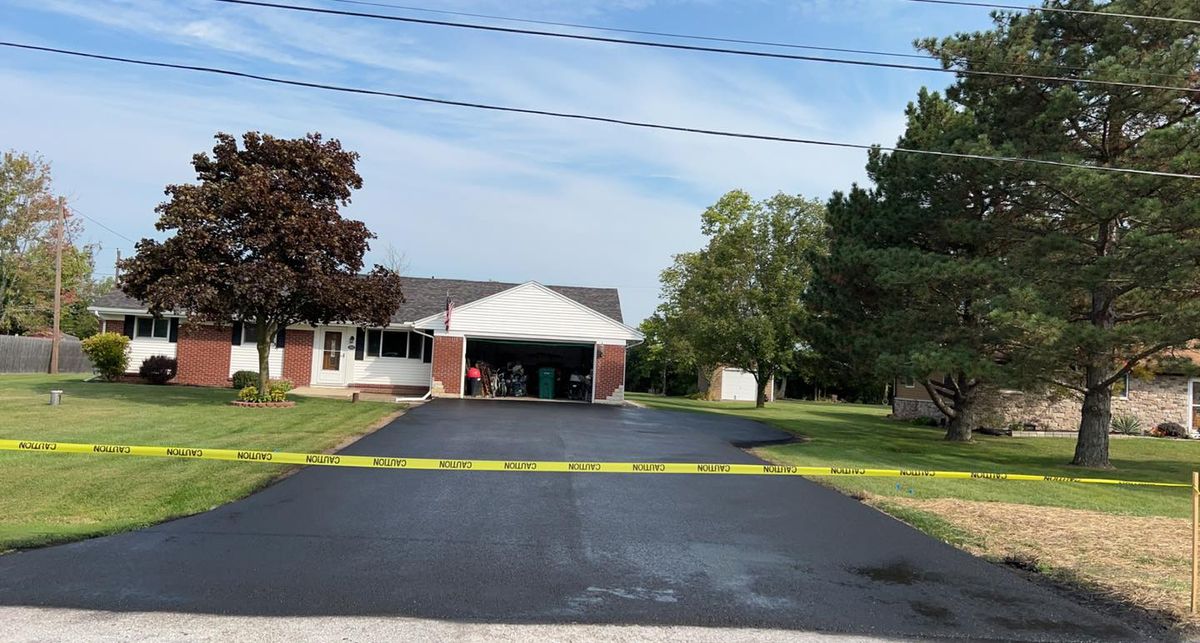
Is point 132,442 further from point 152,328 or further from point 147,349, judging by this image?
point 152,328

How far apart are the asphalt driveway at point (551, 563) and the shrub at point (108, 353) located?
74.1 ft

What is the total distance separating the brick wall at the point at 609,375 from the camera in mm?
31828

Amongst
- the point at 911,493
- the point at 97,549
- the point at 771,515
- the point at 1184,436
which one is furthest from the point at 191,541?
the point at 1184,436

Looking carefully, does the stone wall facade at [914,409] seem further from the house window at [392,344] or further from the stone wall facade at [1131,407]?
the house window at [392,344]

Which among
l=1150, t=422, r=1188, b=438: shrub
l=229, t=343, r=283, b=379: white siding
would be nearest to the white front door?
l=229, t=343, r=283, b=379: white siding

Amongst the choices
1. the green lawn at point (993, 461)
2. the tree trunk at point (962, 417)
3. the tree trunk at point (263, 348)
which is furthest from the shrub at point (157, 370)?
the tree trunk at point (962, 417)

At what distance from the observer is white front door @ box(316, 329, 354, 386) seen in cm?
3222

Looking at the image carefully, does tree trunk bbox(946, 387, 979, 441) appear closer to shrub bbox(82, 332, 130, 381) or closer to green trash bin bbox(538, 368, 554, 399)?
green trash bin bbox(538, 368, 554, 399)

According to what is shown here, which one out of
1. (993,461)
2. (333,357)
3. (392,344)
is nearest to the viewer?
(993,461)

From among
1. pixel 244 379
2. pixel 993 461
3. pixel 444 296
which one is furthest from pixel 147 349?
pixel 993 461

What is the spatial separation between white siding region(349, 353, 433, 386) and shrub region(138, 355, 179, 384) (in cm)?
645

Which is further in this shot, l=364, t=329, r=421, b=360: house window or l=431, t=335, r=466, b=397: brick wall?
l=364, t=329, r=421, b=360: house window

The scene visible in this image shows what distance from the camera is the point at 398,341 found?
3291cm

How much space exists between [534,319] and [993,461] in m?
16.8
